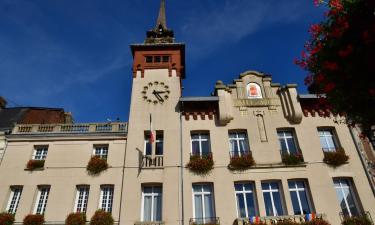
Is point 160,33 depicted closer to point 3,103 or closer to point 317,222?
point 3,103

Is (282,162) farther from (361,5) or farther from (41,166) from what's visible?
(41,166)

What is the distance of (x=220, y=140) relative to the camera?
17828mm

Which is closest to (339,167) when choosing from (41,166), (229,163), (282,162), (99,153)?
(282,162)

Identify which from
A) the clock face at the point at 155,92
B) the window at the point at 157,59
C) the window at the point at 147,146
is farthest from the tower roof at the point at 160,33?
the window at the point at 147,146

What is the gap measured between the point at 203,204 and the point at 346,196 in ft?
27.4

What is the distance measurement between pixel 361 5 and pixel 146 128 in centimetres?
1367

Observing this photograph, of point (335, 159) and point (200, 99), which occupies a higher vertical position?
point (200, 99)

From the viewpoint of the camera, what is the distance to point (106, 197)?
16.2 m

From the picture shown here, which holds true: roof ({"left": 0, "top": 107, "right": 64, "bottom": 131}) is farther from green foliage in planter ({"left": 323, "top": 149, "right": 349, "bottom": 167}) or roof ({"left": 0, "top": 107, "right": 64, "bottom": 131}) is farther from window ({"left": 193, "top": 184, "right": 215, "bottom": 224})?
green foliage in planter ({"left": 323, "top": 149, "right": 349, "bottom": 167})

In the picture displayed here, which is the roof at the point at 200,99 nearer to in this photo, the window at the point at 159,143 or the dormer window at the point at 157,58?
the window at the point at 159,143

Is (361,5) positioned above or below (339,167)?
above

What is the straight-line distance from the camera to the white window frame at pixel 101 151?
58.7ft

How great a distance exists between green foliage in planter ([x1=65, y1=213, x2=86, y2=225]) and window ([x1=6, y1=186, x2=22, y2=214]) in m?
3.57

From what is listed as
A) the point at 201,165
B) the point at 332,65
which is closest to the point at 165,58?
the point at 201,165
